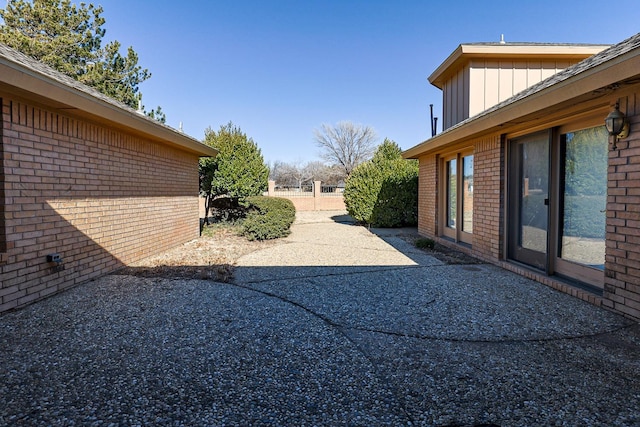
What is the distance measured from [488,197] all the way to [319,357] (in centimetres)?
534

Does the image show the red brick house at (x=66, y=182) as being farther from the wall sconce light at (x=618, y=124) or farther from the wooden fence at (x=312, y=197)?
the wooden fence at (x=312, y=197)

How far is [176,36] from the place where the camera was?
12.6m

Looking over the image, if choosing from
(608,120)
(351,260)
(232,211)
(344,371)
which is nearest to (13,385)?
(344,371)

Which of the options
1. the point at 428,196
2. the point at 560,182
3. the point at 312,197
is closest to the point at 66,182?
the point at 560,182

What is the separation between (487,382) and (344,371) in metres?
1.05

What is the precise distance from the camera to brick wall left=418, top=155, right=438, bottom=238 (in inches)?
395

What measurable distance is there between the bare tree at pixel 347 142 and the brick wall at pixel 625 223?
3815 cm

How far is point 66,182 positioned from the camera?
4.98m

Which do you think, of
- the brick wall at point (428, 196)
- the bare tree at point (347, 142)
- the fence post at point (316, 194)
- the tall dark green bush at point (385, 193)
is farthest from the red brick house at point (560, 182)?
the bare tree at point (347, 142)

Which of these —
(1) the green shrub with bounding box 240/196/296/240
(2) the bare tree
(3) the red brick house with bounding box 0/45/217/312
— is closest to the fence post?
(1) the green shrub with bounding box 240/196/296/240

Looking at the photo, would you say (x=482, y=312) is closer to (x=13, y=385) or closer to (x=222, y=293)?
(x=222, y=293)

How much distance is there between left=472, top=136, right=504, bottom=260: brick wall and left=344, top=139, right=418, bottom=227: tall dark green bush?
6.60 meters

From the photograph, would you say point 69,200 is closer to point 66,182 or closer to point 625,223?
point 66,182

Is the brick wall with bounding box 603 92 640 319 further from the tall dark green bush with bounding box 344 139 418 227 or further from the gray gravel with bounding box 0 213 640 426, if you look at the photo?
the tall dark green bush with bounding box 344 139 418 227
